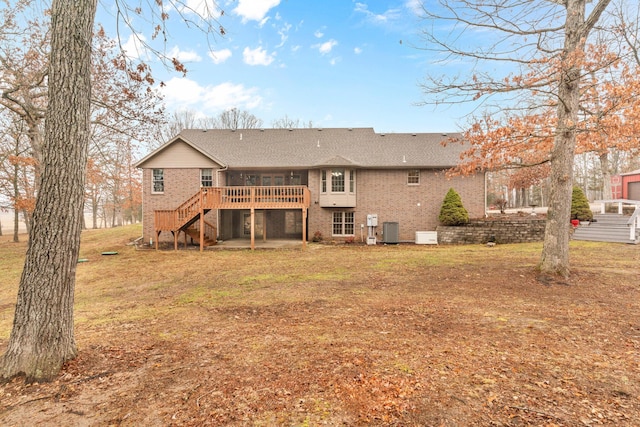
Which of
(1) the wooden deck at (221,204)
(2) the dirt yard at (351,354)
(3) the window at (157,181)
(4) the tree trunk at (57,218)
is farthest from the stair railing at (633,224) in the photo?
(3) the window at (157,181)

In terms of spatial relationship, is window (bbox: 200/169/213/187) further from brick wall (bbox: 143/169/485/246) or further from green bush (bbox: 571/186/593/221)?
green bush (bbox: 571/186/593/221)

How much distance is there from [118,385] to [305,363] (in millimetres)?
2174

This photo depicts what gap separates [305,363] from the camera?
12.5ft

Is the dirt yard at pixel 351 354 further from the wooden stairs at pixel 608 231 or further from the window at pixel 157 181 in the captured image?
the window at pixel 157 181

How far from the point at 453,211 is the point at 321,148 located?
356 inches

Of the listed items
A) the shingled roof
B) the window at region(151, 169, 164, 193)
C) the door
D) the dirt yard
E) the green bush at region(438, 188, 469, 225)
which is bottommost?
the dirt yard

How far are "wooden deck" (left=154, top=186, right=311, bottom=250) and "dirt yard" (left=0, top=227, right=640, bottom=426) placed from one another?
23.4 feet

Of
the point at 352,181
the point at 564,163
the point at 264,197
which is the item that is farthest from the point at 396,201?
the point at 564,163

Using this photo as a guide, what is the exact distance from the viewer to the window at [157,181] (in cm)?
1786

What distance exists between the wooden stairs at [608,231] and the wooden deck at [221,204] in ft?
47.3

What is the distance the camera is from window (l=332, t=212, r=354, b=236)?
18531 mm

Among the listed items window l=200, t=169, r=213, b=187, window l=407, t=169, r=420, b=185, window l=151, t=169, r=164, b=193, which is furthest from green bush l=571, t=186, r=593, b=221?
window l=151, t=169, r=164, b=193

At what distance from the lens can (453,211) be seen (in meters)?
17.0

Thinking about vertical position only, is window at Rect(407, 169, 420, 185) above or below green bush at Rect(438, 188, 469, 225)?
above
